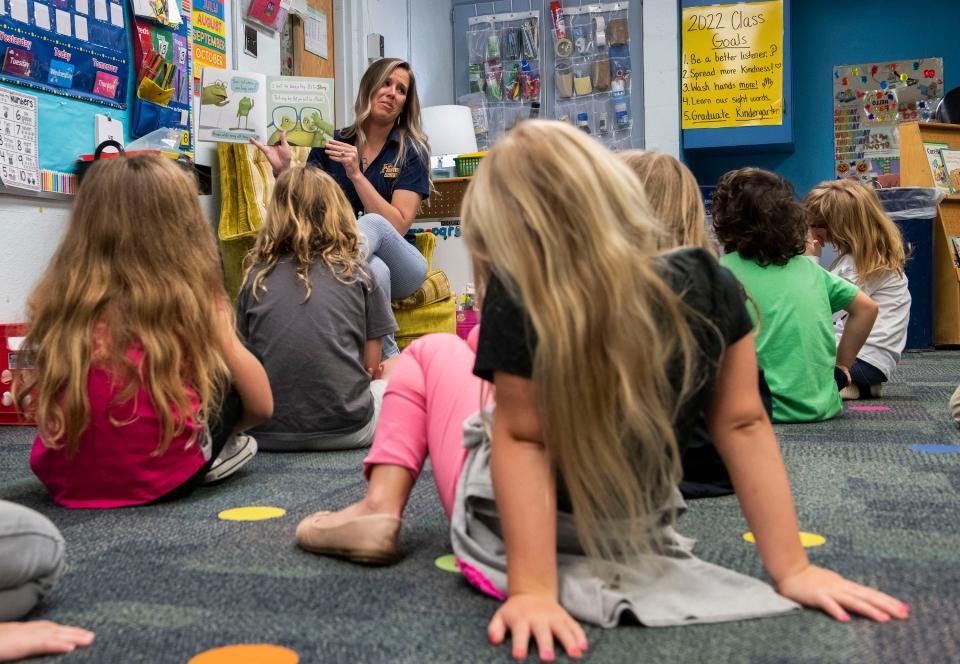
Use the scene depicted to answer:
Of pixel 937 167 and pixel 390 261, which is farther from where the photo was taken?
pixel 937 167

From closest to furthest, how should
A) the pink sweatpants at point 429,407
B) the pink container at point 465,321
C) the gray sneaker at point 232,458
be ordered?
the pink sweatpants at point 429,407, the gray sneaker at point 232,458, the pink container at point 465,321

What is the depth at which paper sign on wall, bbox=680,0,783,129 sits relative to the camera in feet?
15.8

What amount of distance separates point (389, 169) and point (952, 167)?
2.78 m

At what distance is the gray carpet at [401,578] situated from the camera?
0.82 m

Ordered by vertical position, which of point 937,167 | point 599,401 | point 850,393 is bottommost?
point 850,393

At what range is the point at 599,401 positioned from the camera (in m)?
0.81

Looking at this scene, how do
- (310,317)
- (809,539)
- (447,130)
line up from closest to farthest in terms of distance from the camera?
(809,539) < (310,317) < (447,130)

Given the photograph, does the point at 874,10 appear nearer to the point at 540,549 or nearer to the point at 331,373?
the point at 331,373

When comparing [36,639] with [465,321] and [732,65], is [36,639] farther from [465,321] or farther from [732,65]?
[732,65]

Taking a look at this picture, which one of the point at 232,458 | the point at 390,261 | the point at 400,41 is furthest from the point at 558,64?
the point at 232,458

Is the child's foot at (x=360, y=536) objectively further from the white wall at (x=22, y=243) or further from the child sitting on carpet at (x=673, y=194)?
the white wall at (x=22, y=243)

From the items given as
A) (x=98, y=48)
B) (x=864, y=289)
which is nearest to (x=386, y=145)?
(x=98, y=48)

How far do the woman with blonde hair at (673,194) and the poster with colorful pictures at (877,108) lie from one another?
4124 millimetres

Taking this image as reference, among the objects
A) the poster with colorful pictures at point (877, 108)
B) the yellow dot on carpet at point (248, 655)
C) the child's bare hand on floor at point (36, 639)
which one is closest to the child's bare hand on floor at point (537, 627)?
the yellow dot on carpet at point (248, 655)
